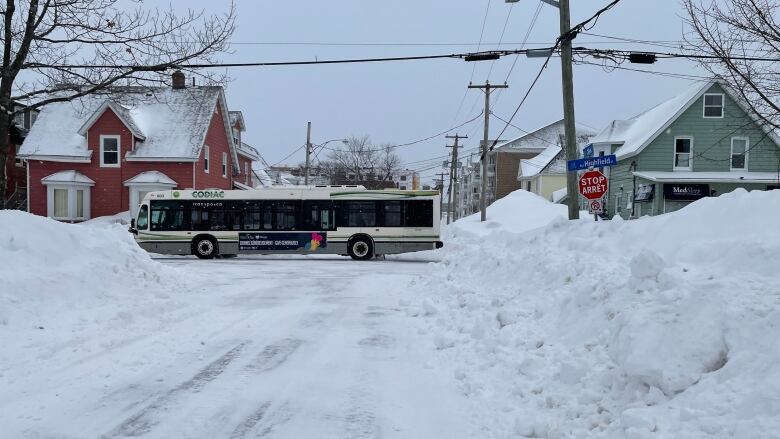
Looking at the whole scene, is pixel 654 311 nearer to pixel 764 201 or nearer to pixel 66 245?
pixel 764 201

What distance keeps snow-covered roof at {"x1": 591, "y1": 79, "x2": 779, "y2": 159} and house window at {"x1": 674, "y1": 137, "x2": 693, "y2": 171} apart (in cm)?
135

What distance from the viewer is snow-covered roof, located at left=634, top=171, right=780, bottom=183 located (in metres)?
32.1

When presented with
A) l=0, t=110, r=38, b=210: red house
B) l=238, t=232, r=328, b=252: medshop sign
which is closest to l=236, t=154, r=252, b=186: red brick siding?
l=0, t=110, r=38, b=210: red house

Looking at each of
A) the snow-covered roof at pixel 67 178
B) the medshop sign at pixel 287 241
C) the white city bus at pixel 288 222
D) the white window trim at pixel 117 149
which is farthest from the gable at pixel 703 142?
the snow-covered roof at pixel 67 178

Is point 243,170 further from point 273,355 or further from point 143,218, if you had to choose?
point 273,355

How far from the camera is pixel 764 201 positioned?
677cm

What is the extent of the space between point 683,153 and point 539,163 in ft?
73.8

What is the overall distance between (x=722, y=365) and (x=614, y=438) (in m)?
0.96

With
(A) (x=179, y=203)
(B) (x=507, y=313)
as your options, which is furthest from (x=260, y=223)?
(B) (x=507, y=313)

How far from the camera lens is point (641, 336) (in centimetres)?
459

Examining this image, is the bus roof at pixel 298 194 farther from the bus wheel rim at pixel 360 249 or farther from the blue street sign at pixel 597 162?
the blue street sign at pixel 597 162

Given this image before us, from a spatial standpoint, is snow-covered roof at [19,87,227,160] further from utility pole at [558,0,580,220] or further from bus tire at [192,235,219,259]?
utility pole at [558,0,580,220]

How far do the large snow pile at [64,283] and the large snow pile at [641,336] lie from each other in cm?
489

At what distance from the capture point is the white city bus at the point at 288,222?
76.8ft
